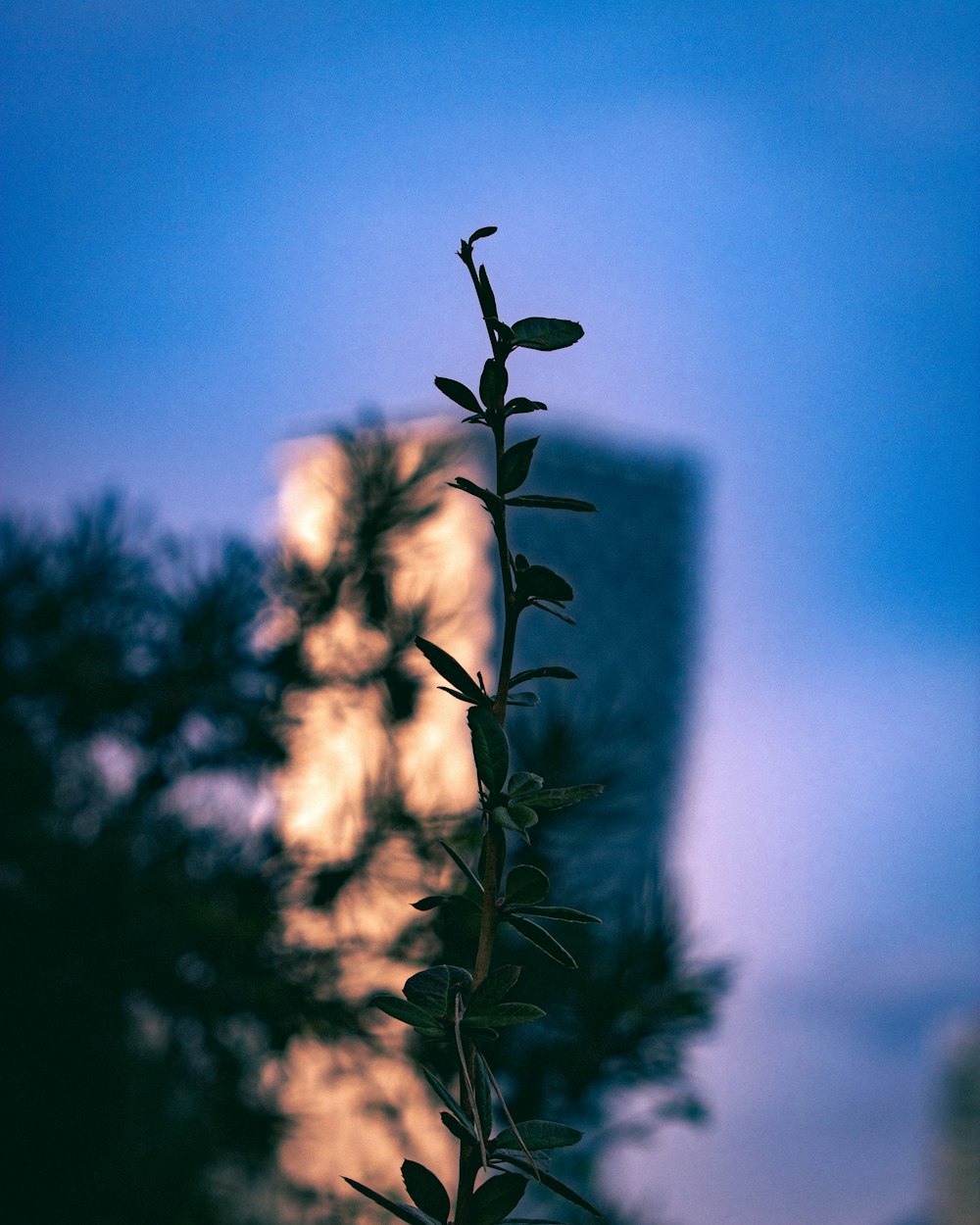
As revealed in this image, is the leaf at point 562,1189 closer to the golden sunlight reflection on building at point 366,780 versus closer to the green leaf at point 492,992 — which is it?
the green leaf at point 492,992

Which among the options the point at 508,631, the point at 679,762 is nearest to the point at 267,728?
the point at 508,631

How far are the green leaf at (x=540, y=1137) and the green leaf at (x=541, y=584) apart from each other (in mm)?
77

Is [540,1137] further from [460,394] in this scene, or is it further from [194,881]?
[194,881]

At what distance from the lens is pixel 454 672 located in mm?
167

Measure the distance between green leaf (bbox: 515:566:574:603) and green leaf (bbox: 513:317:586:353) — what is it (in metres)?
0.04

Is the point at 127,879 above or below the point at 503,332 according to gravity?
above

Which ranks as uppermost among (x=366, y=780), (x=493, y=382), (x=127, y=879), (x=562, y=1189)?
(x=366, y=780)

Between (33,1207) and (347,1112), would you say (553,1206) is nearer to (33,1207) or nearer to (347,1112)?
(347,1112)

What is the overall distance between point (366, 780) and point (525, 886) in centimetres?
54

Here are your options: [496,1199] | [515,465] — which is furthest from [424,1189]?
[515,465]

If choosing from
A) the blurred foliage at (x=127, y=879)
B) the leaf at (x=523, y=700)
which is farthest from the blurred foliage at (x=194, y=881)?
the leaf at (x=523, y=700)

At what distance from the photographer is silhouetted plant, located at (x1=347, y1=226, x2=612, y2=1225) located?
0.15m

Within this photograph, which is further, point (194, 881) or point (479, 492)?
point (194, 881)

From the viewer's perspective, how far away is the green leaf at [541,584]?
0.17m
